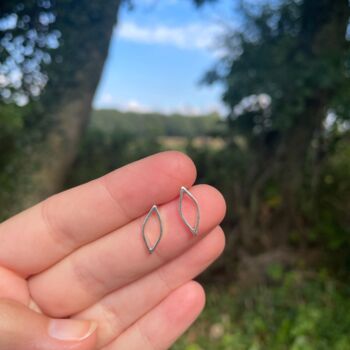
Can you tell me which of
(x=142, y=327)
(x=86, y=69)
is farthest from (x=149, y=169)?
(x=86, y=69)

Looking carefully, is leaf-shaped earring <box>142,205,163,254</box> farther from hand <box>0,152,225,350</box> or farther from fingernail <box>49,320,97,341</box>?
fingernail <box>49,320,97,341</box>

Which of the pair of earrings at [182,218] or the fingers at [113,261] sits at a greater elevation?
the pair of earrings at [182,218]

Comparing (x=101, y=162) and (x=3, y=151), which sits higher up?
(x=3, y=151)

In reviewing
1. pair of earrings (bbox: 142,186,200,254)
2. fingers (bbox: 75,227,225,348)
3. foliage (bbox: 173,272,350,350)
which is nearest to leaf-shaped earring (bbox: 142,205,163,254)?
pair of earrings (bbox: 142,186,200,254)

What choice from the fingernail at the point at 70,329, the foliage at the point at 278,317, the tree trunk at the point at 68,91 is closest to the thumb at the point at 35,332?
the fingernail at the point at 70,329

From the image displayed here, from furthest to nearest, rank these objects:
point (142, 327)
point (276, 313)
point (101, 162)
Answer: point (101, 162), point (276, 313), point (142, 327)

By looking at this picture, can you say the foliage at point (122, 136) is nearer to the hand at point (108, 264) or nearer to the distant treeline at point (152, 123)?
the distant treeline at point (152, 123)

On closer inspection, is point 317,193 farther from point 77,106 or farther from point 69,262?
point 69,262
